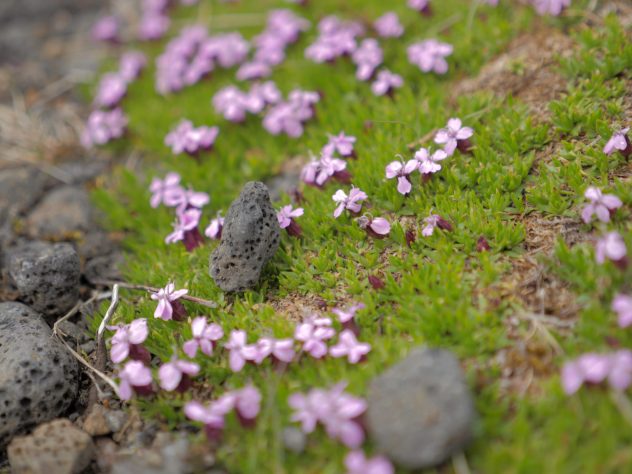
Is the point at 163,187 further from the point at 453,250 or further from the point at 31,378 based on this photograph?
the point at 453,250

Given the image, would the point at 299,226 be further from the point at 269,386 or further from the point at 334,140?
the point at 269,386

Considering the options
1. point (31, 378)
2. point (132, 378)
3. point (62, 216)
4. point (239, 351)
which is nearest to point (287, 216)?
point (239, 351)

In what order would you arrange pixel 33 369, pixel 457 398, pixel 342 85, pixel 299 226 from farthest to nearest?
pixel 342 85 < pixel 299 226 < pixel 33 369 < pixel 457 398

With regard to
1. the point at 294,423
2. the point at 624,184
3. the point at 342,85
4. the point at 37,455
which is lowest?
the point at 37,455

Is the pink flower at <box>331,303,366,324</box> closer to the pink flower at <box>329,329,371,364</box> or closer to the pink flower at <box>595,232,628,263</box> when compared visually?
the pink flower at <box>329,329,371,364</box>

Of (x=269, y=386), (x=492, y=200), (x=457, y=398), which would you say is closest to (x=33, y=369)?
(x=269, y=386)

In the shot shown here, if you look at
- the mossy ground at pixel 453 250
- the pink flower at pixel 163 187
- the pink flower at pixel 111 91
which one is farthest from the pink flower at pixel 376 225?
the pink flower at pixel 111 91

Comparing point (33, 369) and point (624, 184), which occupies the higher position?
point (624, 184)

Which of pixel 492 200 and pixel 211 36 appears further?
pixel 211 36
